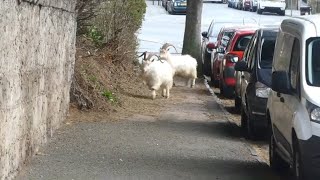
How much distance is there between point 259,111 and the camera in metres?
12.2

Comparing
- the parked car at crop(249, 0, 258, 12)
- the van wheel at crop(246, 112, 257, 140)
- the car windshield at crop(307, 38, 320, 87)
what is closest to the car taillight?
the van wheel at crop(246, 112, 257, 140)

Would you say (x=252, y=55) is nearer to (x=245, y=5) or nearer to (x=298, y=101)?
(x=298, y=101)

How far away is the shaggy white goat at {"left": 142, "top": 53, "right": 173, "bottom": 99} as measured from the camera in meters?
17.7

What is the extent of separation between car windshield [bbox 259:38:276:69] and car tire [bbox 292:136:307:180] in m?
5.00

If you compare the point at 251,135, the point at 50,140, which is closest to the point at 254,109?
the point at 251,135

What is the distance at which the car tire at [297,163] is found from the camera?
7.54 m

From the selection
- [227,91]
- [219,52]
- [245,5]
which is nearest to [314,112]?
[227,91]

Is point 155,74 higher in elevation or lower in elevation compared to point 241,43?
lower

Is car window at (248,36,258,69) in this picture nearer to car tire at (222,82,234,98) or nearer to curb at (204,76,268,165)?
curb at (204,76,268,165)

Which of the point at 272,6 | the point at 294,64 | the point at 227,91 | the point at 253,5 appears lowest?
the point at 253,5

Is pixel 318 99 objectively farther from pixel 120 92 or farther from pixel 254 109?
pixel 120 92

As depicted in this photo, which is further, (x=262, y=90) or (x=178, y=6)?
(x=178, y=6)

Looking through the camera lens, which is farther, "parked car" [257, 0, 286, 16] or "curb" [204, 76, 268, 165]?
"parked car" [257, 0, 286, 16]

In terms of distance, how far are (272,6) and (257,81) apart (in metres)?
45.1
